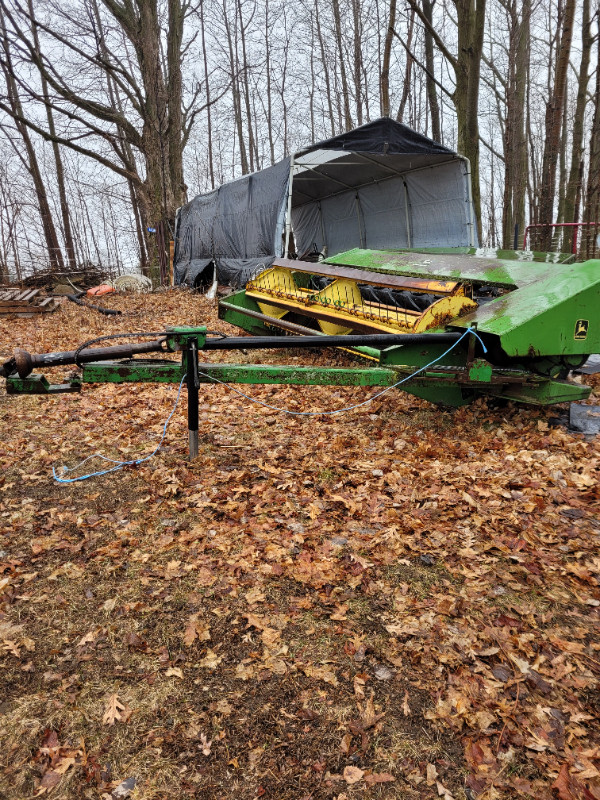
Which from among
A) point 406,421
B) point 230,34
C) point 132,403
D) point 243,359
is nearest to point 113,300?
point 243,359

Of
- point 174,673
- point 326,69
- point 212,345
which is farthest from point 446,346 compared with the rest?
point 326,69

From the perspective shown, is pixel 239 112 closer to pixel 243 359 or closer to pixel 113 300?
pixel 113 300

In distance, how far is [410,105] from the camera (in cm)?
2588

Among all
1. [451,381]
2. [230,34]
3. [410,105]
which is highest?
[230,34]

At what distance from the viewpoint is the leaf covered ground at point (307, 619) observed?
6.70 feet

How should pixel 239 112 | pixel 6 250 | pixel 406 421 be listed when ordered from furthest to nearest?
pixel 239 112 < pixel 6 250 < pixel 406 421

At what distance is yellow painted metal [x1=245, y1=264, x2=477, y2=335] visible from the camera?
4.88 meters

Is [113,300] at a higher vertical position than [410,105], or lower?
lower

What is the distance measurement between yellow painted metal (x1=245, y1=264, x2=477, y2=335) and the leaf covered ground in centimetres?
119

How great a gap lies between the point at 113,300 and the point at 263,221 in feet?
18.0

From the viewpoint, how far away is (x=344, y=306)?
6742 millimetres

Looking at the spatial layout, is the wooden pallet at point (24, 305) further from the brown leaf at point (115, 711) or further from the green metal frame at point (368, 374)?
the brown leaf at point (115, 711)

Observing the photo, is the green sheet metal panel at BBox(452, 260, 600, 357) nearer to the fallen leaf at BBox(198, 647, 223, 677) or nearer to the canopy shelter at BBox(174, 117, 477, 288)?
the fallen leaf at BBox(198, 647, 223, 677)

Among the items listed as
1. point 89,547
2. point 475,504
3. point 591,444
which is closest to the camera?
point 89,547
